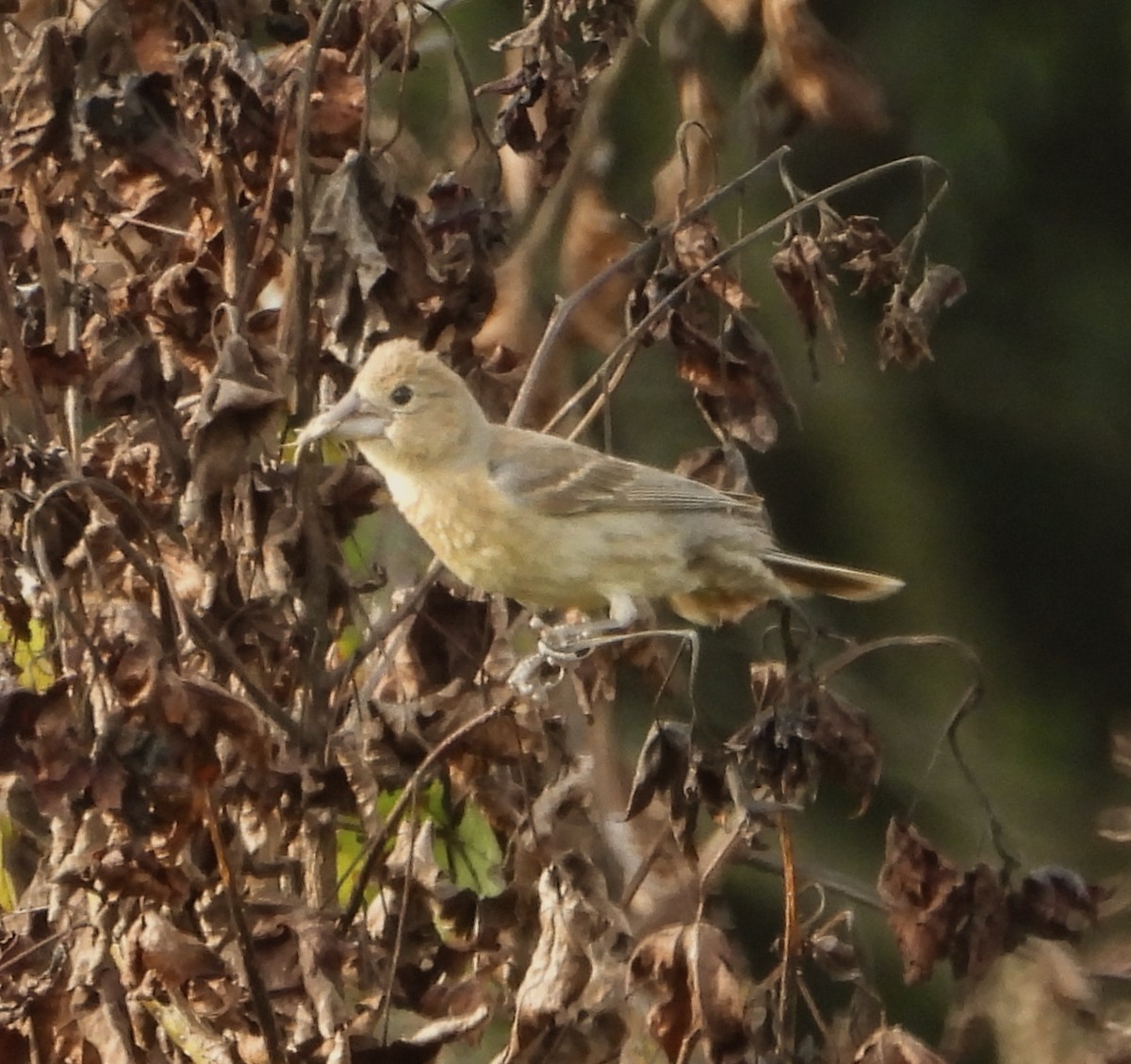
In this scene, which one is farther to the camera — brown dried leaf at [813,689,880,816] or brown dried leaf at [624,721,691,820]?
brown dried leaf at [813,689,880,816]

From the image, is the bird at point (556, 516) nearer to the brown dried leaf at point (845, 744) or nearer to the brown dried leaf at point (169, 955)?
the brown dried leaf at point (845, 744)

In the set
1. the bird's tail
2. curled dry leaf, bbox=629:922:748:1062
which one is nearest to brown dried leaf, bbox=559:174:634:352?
the bird's tail

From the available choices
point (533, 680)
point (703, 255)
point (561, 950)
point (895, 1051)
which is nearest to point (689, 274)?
point (703, 255)

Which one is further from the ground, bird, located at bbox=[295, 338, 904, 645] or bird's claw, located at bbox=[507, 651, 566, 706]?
bird's claw, located at bbox=[507, 651, 566, 706]

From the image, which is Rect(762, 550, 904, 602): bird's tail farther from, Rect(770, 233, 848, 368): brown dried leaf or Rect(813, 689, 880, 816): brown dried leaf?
Rect(813, 689, 880, 816): brown dried leaf

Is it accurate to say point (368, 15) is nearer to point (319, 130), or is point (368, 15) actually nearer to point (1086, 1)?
point (319, 130)

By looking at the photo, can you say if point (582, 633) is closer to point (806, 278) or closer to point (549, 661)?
point (549, 661)

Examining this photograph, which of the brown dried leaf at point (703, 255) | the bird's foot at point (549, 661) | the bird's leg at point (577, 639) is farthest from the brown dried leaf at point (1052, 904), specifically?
the brown dried leaf at point (703, 255)
